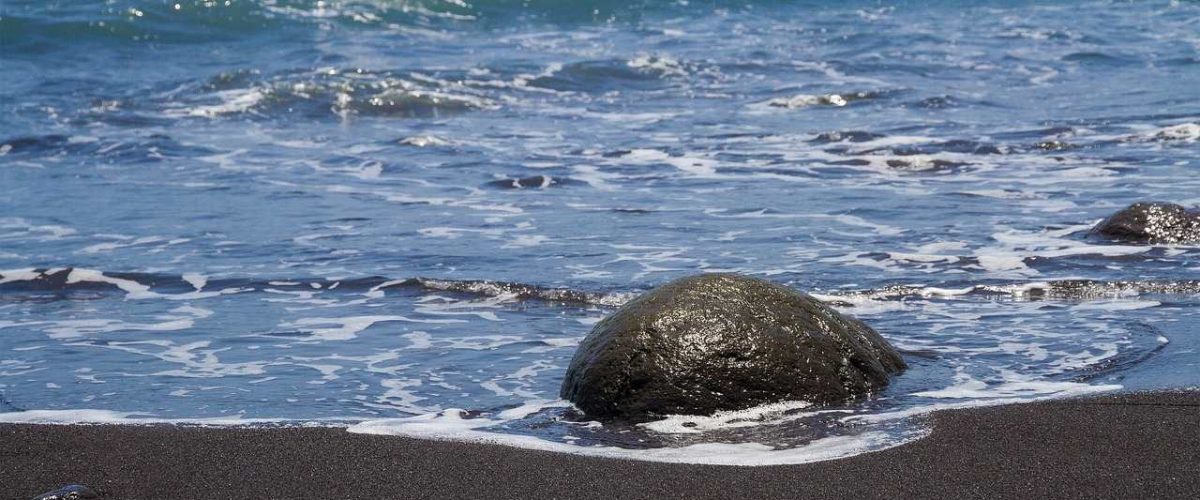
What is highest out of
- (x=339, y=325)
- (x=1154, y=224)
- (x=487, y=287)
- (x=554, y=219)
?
(x=1154, y=224)

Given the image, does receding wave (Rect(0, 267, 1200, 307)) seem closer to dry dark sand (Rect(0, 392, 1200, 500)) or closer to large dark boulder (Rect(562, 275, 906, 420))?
large dark boulder (Rect(562, 275, 906, 420))

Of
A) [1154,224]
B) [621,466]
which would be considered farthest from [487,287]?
[1154,224]

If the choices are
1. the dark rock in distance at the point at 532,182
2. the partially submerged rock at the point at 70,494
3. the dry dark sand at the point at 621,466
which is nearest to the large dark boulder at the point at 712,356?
the dry dark sand at the point at 621,466

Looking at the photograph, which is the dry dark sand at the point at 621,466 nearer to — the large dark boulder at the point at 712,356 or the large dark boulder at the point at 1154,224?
the large dark boulder at the point at 712,356

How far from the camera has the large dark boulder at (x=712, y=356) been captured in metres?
4.50

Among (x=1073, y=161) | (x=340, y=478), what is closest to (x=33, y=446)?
(x=340, y=478)

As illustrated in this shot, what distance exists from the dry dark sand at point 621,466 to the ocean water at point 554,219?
0.19m

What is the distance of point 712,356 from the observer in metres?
4.52

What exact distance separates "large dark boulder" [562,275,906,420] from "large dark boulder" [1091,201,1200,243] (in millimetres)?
3069

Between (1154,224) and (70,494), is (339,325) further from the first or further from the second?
(1154,224)

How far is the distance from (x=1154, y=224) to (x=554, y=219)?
136 inches

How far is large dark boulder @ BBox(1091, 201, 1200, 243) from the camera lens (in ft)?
23.5

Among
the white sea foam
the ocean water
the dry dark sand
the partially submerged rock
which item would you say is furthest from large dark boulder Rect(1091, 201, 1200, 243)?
the partially submerged rock

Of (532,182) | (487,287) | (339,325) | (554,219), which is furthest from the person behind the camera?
(532,182)
